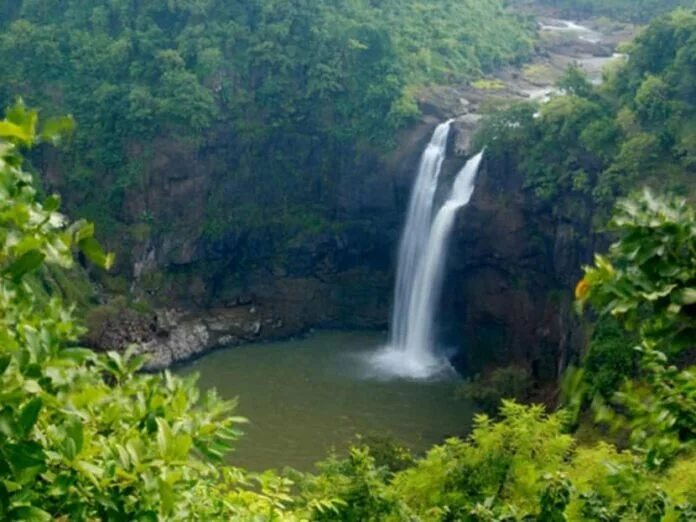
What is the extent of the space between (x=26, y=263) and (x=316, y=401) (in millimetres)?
21354

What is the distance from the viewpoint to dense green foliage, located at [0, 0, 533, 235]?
29547 mm

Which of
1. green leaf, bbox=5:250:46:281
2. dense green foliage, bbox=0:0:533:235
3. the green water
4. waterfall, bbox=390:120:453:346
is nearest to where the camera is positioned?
green leaf, bbox=5:250:46:281

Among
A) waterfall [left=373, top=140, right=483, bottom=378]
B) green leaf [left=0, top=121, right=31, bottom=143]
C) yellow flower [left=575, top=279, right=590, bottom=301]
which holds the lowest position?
waterfall [left=373, top=140, right=483, bottom=378]

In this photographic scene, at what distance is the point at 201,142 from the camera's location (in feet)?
96.7

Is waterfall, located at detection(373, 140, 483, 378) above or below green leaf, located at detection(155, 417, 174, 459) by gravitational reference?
below

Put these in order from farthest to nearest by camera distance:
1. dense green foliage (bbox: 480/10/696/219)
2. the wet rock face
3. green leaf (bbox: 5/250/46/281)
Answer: the wet rock face
dense green foliage (bbox: 480/10/696/219)
green leaf (bbox: 5/250/46/281)

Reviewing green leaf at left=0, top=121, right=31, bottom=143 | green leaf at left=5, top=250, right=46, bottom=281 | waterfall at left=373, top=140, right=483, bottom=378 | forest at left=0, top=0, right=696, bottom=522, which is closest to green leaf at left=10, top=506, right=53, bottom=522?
forest at left=0, top=0, right=696, bottom=522

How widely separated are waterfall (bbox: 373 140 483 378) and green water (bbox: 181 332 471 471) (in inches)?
40.3

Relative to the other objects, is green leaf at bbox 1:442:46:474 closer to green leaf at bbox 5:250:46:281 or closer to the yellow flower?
green leaf at bbox 5:250:46:281

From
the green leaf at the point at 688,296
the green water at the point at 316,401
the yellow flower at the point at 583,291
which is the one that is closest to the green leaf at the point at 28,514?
the yellow flower at the point at 583,291

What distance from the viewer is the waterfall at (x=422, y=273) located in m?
27.1

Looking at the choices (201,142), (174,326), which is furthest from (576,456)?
(201,142)

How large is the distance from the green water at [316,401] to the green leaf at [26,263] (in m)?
18.0

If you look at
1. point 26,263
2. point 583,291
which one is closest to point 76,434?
point 26,263
